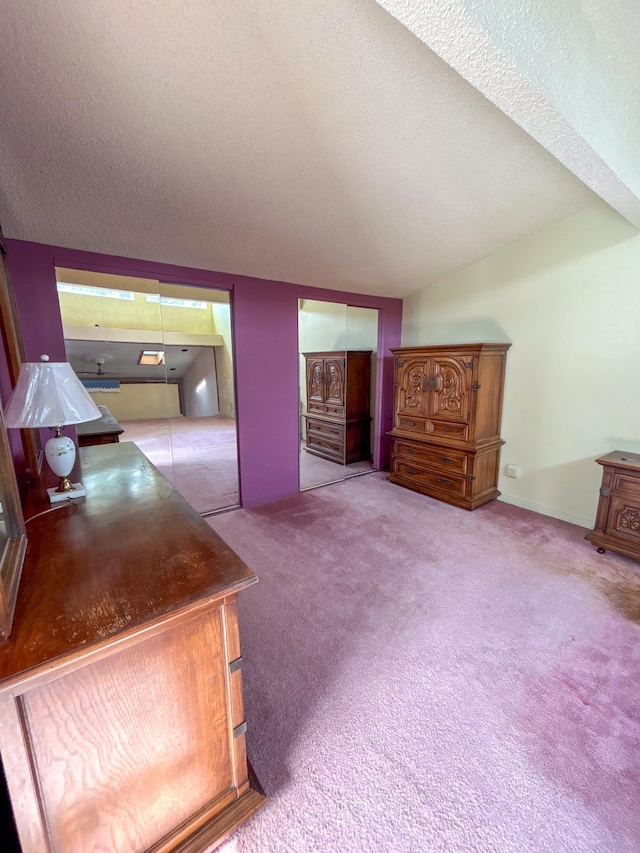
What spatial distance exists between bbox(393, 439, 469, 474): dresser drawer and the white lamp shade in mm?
2936

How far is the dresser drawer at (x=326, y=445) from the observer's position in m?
4.73

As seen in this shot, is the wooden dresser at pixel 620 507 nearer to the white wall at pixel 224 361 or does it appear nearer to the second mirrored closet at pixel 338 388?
the second mirrored closet at pixel 338 388

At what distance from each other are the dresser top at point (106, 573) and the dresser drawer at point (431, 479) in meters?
2.63

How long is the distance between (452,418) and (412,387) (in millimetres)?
539

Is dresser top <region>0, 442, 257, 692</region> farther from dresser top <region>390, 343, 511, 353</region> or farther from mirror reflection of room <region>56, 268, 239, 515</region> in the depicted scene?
dresser top <region>390, 343, 511, 353</region>

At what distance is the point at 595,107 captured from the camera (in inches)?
61.1

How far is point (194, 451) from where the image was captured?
4477 mm

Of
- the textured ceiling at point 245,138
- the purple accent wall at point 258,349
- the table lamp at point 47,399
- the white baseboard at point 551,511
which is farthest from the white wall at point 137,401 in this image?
the white baseboard at point 551,511

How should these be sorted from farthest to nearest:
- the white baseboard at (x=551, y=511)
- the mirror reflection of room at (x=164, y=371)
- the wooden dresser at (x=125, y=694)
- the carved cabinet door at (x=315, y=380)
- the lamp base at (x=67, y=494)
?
the carved cabinet door at (x=315, y=380), the mirror reflection of room at (x=164, y=371), the white baseboard at (x=551, y=511), the lamp base at (x=67, y=494), the wooden dresser at (x=125, y=694)

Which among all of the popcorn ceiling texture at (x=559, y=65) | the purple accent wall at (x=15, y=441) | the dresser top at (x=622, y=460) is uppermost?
the popcorn ceiling texture at (x=559, y=65)

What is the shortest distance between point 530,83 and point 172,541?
1.93m

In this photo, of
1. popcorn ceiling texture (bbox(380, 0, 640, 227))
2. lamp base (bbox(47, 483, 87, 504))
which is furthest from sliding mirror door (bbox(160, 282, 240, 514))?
popcorn ceiling texture (bbox(380, 0, 640, 227))

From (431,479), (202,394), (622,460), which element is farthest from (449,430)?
(202,394)

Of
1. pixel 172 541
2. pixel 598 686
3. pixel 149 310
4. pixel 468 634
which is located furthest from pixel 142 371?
pixel 598 686
